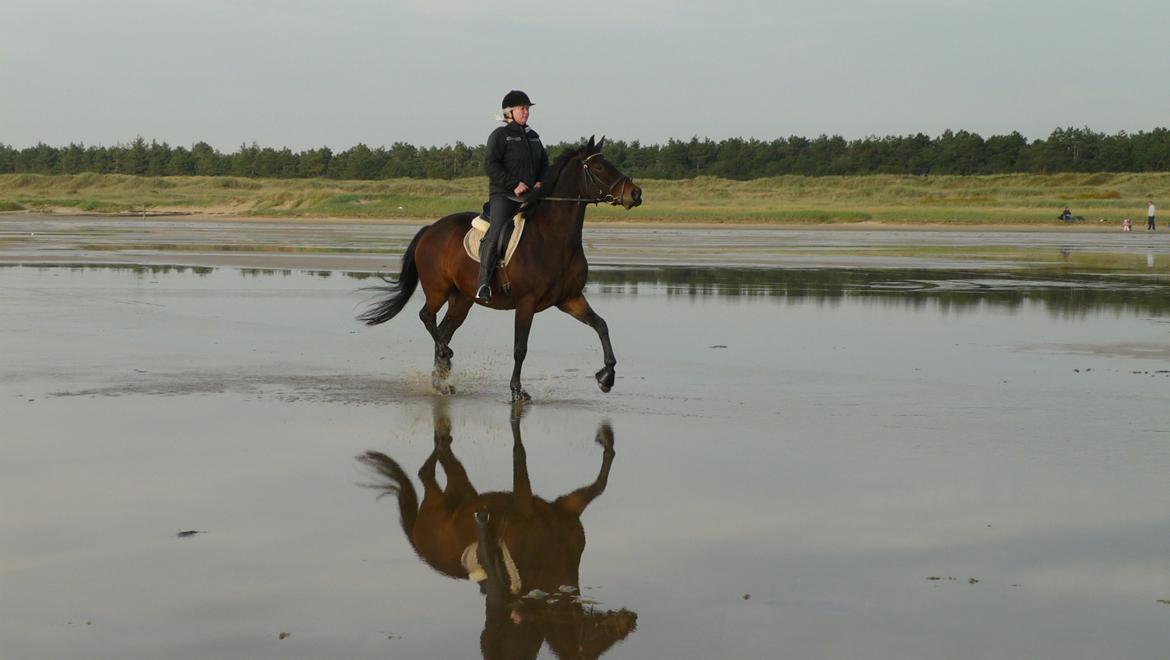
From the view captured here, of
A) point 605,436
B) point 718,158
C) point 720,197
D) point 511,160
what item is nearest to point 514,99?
point 511,160

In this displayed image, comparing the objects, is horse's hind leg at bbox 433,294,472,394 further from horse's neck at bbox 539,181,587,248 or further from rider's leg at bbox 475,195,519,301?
horse's neck at bbox 539,181,587,248

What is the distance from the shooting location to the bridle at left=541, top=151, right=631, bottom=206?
36.4 feet

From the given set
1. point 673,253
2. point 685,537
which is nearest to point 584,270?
point 685,537

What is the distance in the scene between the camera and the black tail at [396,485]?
7.05m

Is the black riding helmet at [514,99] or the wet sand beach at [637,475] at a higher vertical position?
the black riding helmet at [514,99]

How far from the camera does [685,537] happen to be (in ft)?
21.7

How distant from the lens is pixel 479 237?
11945 mm

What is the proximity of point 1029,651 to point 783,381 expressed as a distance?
23.7ft

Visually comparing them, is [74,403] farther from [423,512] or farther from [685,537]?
[685,537]

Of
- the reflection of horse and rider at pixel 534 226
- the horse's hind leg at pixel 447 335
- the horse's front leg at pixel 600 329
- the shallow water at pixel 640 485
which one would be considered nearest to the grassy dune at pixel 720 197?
the shallow water at pixel 640 485

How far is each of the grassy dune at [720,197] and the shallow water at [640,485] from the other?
52.2 metres

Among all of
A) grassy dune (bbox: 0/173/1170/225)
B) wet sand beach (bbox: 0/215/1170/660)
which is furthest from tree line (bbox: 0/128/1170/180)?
wet sand beach (bbox: 0/215/1170/660)

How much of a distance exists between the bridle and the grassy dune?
54.6 m

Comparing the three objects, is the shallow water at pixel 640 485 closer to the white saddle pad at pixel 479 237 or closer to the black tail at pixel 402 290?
the black tail at pixel 402 290
